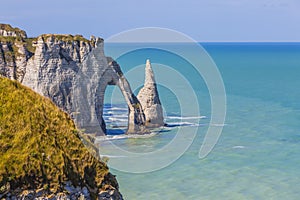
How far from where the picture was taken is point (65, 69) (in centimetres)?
4750

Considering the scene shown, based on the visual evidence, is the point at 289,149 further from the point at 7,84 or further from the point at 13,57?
the point at 7,84

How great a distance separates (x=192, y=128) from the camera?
167ft

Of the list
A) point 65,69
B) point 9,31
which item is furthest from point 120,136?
point 9,31

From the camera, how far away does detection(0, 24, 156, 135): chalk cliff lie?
46.7 metres

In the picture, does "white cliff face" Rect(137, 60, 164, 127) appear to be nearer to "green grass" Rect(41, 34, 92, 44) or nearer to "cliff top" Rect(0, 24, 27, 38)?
"green grass" Rect(41, 34, 92, 44)

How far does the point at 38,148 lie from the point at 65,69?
35374 millimetres

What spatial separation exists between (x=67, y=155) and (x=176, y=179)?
22.2 metres

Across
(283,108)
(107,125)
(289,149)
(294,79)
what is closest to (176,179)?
(289,149)

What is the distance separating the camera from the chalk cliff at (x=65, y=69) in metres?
46.7

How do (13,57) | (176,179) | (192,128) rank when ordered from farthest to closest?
1. (192,128)
2. (13,57)
3. (176,179)

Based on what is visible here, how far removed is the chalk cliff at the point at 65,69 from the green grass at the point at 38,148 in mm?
33277

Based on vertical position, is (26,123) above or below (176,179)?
above

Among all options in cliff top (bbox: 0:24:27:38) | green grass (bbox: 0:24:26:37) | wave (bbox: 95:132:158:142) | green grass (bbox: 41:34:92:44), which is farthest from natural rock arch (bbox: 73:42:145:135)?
cliff top (bbox: 0:24:27:38)

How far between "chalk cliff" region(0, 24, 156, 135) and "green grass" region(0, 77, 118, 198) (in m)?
33.3
